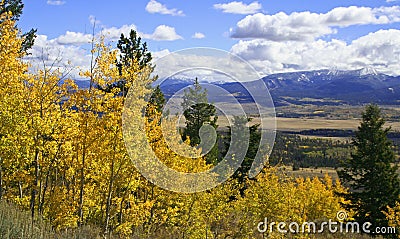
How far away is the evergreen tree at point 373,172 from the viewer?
32594mm

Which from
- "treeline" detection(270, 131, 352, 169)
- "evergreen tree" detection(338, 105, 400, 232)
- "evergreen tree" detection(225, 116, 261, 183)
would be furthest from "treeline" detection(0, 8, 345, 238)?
"treeline" detection(270, 131, 352, 169)

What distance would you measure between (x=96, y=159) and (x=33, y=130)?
7.78 ft

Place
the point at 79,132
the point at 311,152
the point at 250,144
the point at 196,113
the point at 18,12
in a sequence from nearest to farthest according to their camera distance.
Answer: the point at 79,132, the point at 18,12, the point at 250,144, the point at 196,113, the point at 311,152

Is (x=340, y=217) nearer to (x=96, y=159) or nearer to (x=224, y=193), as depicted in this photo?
(x=224, y=193)

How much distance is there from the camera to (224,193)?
70.7 ft

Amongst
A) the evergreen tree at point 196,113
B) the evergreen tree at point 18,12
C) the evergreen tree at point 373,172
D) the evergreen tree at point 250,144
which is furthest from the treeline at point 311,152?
the evergreen tree at point 18,12

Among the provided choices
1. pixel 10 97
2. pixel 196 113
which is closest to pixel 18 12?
pixel 10 97

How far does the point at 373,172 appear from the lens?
33.0 metres

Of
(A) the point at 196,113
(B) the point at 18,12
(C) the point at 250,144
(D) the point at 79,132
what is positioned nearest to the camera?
(D) the point at 79,132

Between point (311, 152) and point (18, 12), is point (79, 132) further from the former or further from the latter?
point (311, 152)

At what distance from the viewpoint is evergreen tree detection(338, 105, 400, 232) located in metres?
32.6

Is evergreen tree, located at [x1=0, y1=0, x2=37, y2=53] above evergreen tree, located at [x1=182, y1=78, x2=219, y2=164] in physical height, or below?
above

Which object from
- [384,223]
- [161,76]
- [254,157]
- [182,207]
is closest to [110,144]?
[161,76]

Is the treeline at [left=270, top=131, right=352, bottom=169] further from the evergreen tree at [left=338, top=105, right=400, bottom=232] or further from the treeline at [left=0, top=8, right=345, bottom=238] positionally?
the treeline at [left=0, top=8, right=345, bottom=238]
